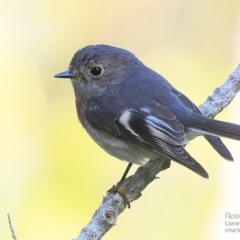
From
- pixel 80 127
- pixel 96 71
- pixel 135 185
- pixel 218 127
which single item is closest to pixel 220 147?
pixel 218 127

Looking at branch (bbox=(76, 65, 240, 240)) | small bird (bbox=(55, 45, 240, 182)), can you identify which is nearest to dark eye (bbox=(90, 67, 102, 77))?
small bird (bbox=(55, 45, 240, 182))

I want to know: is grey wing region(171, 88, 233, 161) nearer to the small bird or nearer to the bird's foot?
the small bird

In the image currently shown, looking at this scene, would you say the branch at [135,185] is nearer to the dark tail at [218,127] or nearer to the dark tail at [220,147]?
the dark tail at [220,147]

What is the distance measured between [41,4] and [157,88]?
6.23 ft

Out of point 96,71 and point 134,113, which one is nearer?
point 134,113

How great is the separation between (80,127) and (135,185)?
1347mm

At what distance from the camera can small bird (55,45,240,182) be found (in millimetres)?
2588

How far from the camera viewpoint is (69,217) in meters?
3.60

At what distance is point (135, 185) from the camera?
107 inches

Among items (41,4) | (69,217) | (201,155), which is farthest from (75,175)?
(41,4)

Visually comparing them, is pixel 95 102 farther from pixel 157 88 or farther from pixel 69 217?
→ pixel 69 217

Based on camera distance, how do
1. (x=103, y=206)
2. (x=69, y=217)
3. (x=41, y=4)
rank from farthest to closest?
(x=41, y=4) < (x=69, y=217) < (x=103, y=206)

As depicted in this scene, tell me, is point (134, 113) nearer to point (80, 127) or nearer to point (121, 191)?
point (121, 191)

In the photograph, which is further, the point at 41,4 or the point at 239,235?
the point at 41,4
